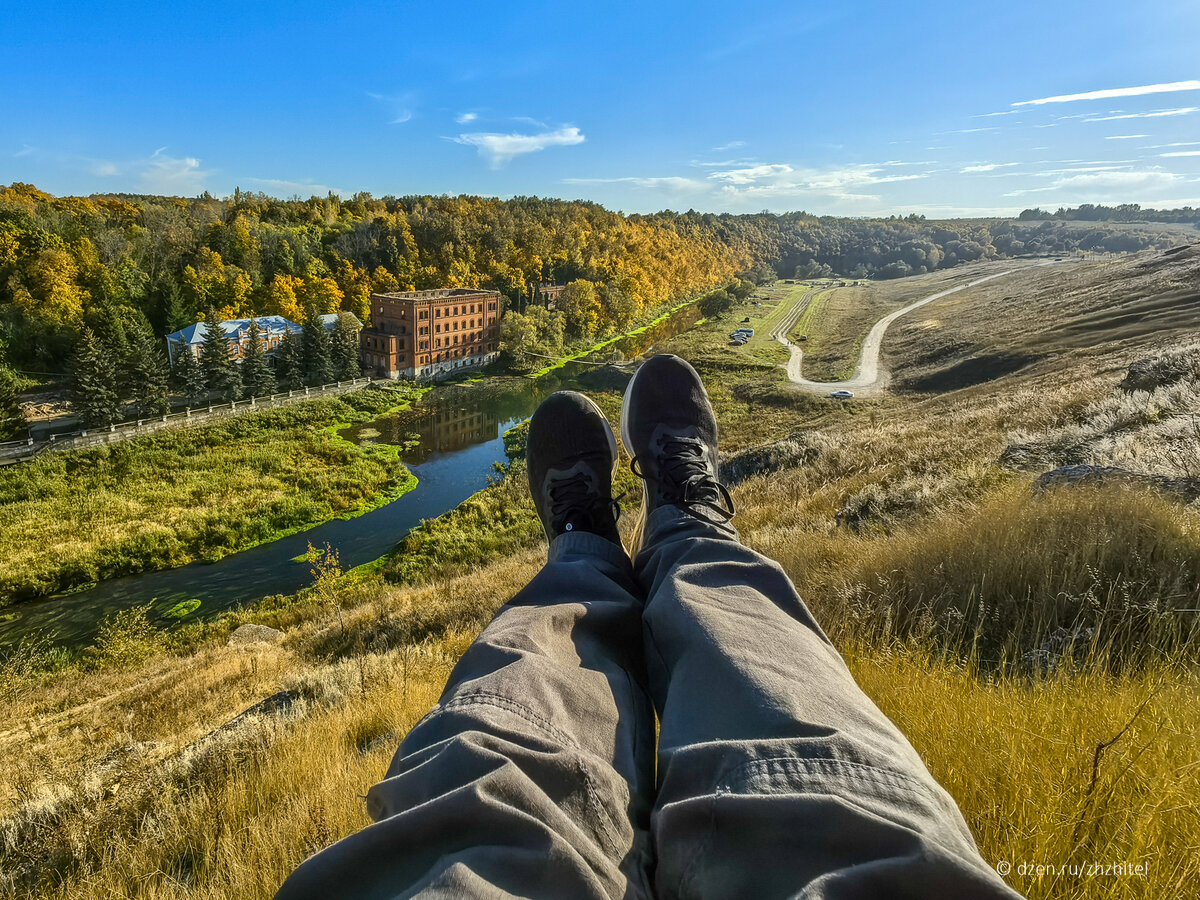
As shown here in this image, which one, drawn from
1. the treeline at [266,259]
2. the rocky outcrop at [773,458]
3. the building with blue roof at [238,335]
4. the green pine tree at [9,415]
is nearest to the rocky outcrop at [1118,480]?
the rocky outcrop at [773,458]

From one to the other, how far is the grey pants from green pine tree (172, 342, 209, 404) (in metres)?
24.2

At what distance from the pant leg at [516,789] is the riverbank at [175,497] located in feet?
46.1

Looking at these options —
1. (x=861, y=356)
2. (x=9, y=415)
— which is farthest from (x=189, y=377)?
(x=861, y=356)

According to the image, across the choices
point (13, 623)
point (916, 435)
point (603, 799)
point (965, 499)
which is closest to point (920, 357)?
point (916, 435)

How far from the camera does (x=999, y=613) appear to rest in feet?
7.43

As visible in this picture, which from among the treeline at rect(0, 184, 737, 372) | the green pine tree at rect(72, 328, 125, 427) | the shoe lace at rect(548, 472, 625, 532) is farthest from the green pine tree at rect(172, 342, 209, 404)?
the shoe lace at rect(548, 472, 625, 532)

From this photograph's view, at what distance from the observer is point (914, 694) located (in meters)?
1.65

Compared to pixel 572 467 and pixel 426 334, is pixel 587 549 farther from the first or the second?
pixel 426 334

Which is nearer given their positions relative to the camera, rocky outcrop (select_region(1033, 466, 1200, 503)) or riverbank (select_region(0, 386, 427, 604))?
rocky outcrop (select_region(1033, 466, 1200, 503))

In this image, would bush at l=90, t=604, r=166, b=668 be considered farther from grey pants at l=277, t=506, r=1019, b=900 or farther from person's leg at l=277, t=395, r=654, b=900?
grey pants at l=277, t=506, r=1019, b=900

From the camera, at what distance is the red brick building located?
90.9ft

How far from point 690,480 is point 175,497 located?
1652 cm

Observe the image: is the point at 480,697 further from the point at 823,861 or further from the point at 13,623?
the point at 13,623

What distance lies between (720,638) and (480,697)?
0.57 meters
